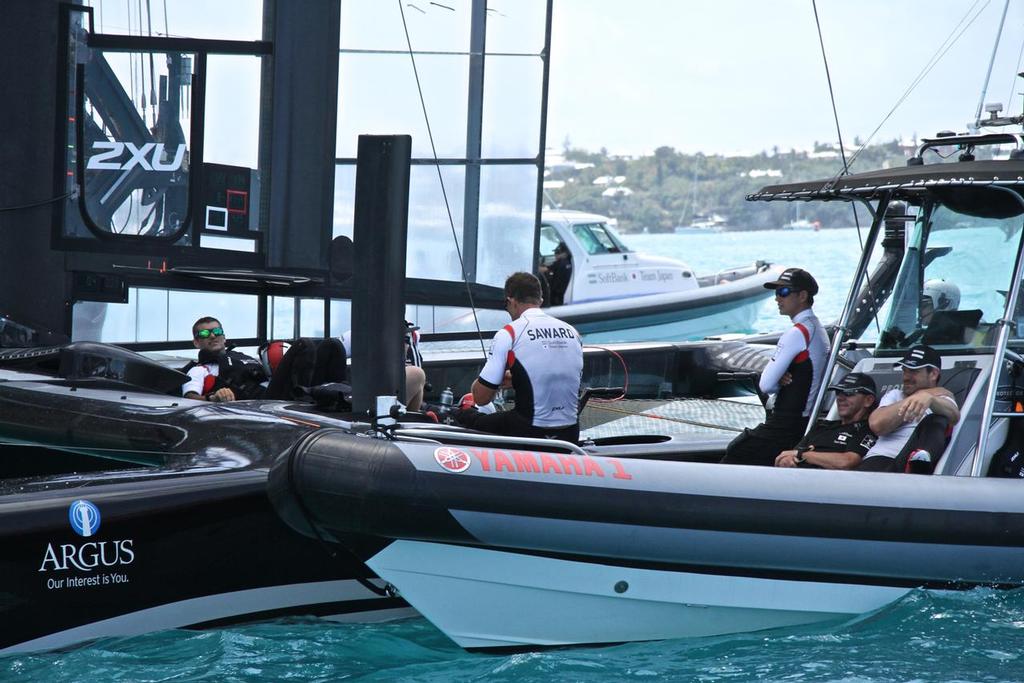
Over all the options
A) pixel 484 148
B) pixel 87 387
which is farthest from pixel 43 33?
pixel 484 148

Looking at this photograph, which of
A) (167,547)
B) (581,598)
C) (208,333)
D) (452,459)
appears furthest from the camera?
(208,333)

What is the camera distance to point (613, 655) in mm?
4914

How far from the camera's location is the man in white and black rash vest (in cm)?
542

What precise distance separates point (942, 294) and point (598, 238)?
12175 mm

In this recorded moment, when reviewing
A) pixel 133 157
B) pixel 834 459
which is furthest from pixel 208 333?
pixel 834 459

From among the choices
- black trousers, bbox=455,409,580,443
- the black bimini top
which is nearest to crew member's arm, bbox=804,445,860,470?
black trousers, bbox=455,409,580,443

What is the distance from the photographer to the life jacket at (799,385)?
5.77 metres

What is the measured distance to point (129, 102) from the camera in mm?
7020

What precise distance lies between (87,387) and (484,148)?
108 inches

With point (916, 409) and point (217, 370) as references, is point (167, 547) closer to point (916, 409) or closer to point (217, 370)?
point (217, 370)

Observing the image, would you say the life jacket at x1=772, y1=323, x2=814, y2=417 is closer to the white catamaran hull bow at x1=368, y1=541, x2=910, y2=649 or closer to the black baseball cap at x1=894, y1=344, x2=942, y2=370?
the black baseball cap at x1=894, y1=344, x2=942, y2=370

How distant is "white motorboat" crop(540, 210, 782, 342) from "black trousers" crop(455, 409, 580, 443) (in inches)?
416

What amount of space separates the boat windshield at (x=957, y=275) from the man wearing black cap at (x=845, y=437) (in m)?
0.41

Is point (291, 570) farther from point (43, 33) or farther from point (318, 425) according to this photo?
point (43, 33)
